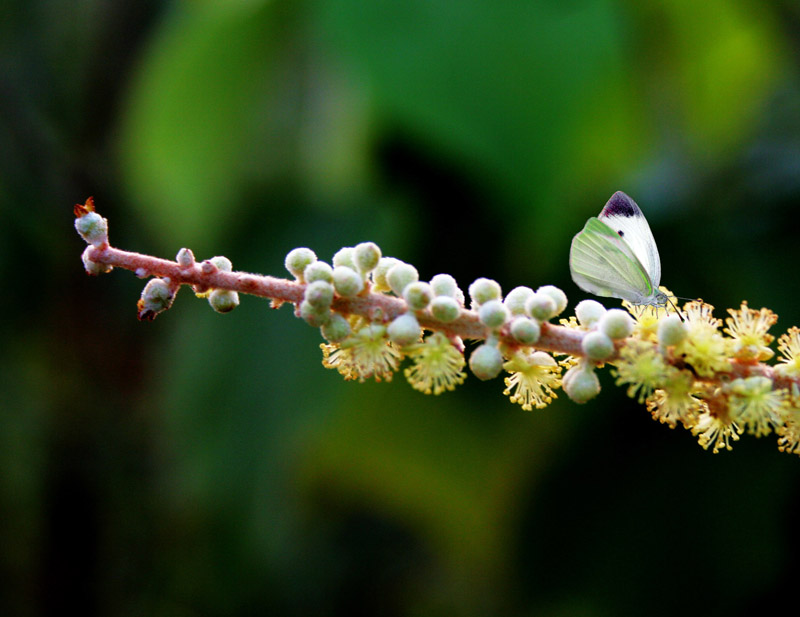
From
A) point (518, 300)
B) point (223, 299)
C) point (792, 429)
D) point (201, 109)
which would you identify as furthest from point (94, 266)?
point (201, 109)

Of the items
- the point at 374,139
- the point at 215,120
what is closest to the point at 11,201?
the point at 215,120

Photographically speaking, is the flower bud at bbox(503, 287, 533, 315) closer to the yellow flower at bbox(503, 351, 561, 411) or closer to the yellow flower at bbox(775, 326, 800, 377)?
the yellow flower at bbox(503, 351, 561, 411)

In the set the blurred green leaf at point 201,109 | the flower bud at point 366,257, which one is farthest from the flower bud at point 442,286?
the blurred green leaf at point 201,109

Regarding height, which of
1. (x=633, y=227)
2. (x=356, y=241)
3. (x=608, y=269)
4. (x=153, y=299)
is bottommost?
(x=153, y=299)

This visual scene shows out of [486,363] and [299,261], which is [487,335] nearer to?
[486,363]

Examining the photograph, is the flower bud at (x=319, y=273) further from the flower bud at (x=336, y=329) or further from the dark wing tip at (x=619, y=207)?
the dark wing tip at (x=619, y=207)

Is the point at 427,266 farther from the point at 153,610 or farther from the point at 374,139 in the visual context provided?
the point at 153,610
